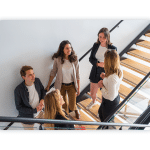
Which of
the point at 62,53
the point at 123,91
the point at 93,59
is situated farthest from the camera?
the point at 123,91

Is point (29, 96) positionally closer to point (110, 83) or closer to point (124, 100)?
point (110, 83)

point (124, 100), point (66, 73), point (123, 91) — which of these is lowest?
point (124, 100)

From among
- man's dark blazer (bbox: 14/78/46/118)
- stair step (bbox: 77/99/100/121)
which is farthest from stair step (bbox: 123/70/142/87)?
man's dark blazer (bbox: 14/78/46/118)

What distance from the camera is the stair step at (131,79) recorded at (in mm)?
2063

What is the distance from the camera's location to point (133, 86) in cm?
215

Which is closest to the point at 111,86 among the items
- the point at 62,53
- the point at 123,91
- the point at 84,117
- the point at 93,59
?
the point at 123,91

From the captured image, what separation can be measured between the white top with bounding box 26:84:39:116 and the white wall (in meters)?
0.15

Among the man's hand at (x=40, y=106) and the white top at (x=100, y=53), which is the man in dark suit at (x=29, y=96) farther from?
the white top at (x=100, y=53)

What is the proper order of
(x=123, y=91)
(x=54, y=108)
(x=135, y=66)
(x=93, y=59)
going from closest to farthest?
(x=54, y=108), (x=93, y=59), (x=123, y=91), (x=135, y=66)

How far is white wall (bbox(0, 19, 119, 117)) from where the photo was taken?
5.34 ft

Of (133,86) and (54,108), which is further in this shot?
(133,86)

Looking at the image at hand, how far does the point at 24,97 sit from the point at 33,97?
0.11m

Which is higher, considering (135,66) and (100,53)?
(100,53)
